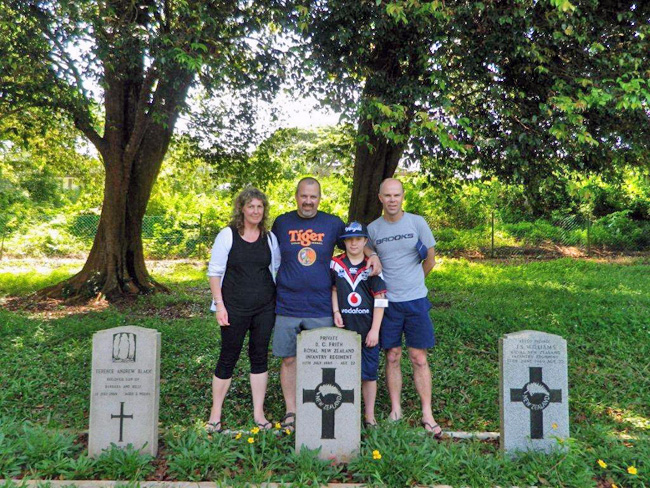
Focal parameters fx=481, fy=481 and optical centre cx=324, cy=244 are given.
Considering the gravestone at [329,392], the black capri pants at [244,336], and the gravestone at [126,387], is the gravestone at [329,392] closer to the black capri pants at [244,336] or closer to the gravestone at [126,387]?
the black capri pants at [244,336]

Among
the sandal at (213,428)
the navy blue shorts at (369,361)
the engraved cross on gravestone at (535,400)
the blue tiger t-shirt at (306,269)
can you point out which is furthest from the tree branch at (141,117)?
the engraved cross on gravestone at (535,400)

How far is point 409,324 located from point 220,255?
1605 mm

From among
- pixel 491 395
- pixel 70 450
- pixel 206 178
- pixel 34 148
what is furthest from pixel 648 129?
pixel 34 148

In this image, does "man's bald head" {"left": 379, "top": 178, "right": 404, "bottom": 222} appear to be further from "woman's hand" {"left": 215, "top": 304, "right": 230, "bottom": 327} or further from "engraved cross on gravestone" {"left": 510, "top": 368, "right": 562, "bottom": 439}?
"engraved cross on gravestone" {"left": 510, "top": 368, "right": 562, "bottom": 439}

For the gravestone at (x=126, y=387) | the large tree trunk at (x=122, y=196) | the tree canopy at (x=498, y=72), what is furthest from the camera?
the large tree trunk at (x=122, y=196)

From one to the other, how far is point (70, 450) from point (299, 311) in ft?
6.45

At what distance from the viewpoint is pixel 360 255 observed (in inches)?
149

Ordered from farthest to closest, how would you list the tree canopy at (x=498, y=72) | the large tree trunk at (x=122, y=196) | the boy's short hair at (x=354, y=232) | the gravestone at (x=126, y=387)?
the large tree trunk at (x=122, y=196) < the tree canopy at (x=498, y=72) < the boy's short hair at (x=354, y=232) < the gravestone at (x=126, y=387)

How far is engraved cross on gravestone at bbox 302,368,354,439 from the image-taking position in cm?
355

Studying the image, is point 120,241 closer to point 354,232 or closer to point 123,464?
point 123,464

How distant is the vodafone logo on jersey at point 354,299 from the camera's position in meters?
3.77

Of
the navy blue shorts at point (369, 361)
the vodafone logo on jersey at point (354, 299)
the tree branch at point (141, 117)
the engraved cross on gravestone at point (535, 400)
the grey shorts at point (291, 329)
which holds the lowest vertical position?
the engraved cross on gravestone at point (535, 400)

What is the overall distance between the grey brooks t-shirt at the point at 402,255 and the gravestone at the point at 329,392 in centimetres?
57

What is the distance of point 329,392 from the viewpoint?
11.7 feet
